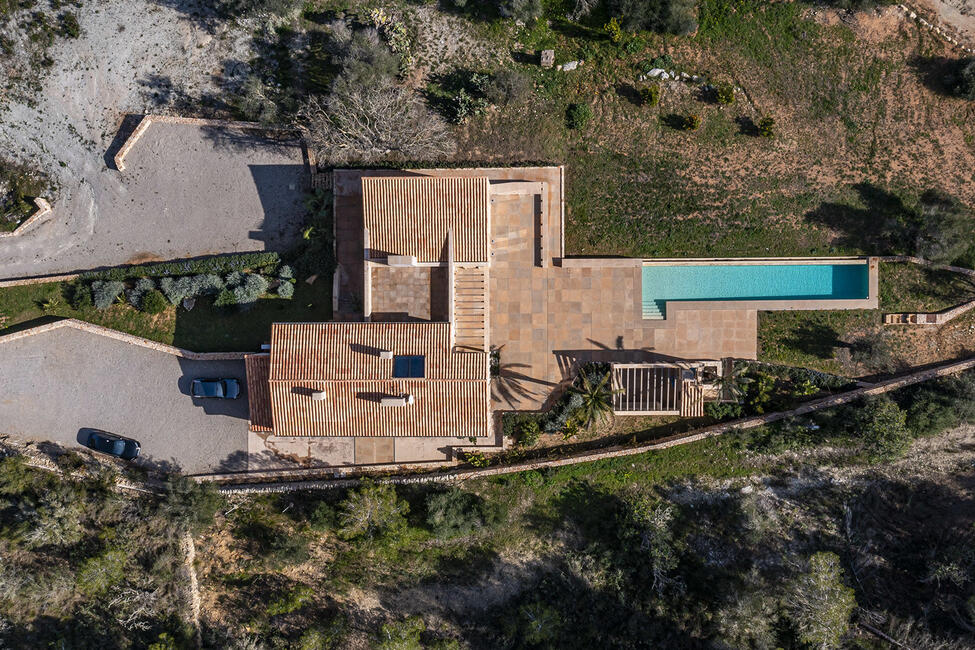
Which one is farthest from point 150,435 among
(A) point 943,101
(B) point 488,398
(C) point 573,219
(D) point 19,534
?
(A) point 943,101

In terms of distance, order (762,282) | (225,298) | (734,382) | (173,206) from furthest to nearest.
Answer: (173,206) → (762,282) → (225,298) → (734,382)

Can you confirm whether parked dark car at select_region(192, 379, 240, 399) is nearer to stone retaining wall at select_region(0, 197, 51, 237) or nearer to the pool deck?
the pool deck

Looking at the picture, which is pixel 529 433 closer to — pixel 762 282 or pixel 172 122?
pixel 762 282

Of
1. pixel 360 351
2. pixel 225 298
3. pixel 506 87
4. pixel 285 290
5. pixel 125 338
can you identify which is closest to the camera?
pixel 360 351

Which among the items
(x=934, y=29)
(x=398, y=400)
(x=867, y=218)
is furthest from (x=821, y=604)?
(x=934, y=29)

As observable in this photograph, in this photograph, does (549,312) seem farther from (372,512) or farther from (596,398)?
(372,512)

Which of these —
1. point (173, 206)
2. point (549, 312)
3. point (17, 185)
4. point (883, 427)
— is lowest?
point (883, 427)

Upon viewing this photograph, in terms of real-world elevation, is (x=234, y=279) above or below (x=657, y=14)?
below

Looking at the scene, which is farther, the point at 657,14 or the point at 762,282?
the point at 762,282

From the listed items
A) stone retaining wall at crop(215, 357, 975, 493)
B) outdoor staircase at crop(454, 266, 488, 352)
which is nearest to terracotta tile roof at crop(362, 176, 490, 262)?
outdoor staircase at crop(454, 266, 488, 352)
